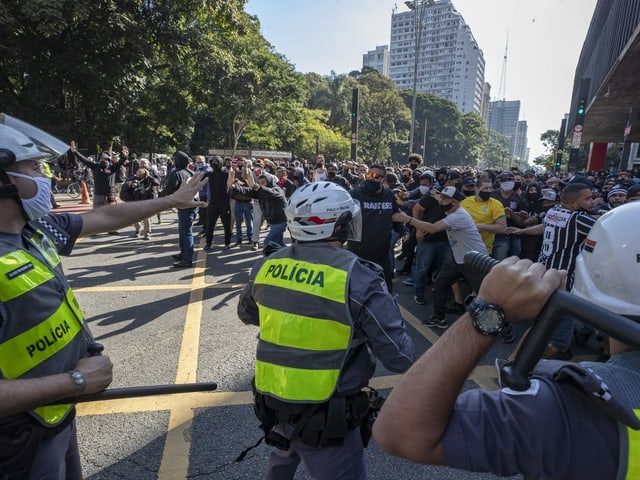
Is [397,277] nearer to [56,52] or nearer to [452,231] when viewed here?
[452,231]

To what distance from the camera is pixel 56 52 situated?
1708 cm

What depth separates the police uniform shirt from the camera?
2.79 feet

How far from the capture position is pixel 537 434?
89cm

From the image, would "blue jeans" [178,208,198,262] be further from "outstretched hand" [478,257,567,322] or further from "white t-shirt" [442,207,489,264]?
"outstretched hand" [478,257,567,322]

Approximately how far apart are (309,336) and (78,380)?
893 mm

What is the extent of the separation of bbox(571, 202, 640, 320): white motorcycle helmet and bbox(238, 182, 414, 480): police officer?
35.5 inches

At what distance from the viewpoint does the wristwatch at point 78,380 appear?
147 cm

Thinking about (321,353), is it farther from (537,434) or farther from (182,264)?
(182,264)

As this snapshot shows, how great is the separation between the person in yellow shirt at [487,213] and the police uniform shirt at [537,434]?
16.1ft

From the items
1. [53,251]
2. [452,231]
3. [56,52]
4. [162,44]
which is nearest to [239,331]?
[452,231]

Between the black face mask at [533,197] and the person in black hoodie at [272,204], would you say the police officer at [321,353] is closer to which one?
the person in black hoodie at [272,204]

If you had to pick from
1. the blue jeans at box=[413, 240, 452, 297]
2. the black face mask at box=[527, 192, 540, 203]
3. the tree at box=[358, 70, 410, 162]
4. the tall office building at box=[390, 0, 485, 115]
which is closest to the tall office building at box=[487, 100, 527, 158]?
the tall office building at box=[390, 0, 485, 115]

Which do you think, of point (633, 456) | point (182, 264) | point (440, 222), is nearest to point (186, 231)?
point (182, 264)

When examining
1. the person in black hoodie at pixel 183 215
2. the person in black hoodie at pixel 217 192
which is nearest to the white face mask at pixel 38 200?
the person in black hoodie at pixel 183 215
